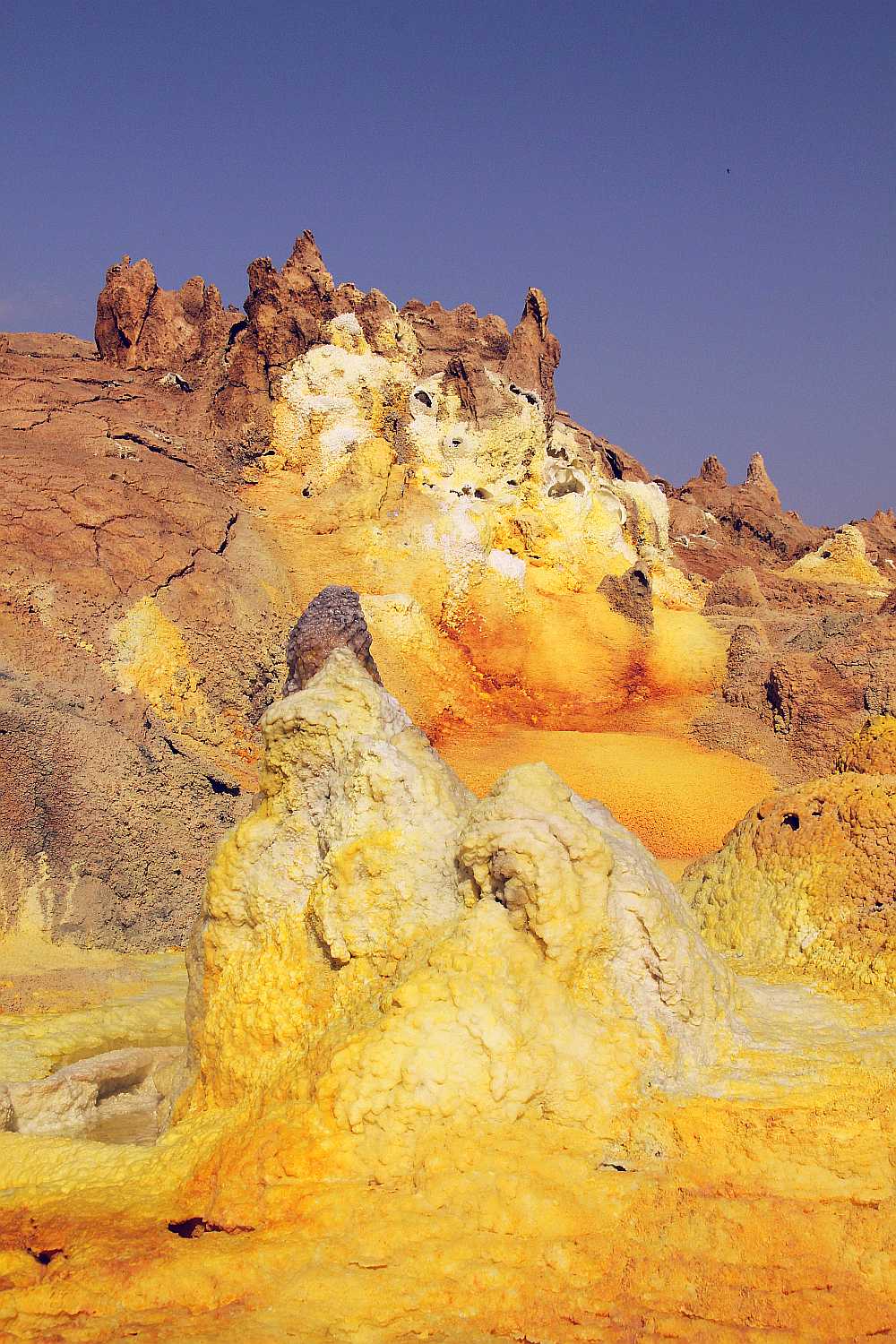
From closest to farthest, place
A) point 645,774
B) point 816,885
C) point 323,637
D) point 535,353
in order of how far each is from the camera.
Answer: point 816,885 < point 323,637 < point 645,774 < point 535,353

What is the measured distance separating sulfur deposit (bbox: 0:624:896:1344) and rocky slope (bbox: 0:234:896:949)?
465 centimetres

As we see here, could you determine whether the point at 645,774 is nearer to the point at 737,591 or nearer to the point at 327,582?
the point at 327,582

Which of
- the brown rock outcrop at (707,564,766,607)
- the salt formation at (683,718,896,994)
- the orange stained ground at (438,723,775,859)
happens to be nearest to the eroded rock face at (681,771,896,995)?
the salt formation at (683,718,896,994)

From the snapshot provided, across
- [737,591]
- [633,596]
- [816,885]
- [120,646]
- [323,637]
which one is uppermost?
[737,591]

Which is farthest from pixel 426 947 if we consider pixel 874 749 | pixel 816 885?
pixel 874 749

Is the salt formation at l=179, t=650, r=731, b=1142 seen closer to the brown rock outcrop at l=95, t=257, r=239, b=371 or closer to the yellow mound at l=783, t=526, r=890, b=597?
the brown rock outcrop at l=95, t=257, r=239, b=371

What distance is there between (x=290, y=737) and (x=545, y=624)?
1168cm

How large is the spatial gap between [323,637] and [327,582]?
28.2ft

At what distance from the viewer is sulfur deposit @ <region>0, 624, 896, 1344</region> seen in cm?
256

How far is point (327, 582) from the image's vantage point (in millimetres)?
14156

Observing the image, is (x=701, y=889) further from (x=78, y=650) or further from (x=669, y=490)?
(x=669, y=490)

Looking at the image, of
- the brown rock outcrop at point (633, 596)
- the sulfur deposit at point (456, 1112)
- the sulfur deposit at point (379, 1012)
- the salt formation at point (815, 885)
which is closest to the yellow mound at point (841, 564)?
the brown rock outcrop at point (633, 596)

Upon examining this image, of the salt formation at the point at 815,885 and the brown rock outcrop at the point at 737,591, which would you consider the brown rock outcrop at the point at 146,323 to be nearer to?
the brown rock outcrop at the point at 737,591

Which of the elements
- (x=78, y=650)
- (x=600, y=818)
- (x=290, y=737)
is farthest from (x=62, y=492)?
(x=600, y=818)
